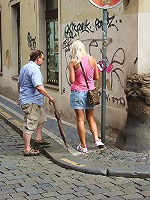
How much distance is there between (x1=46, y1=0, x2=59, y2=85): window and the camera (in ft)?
36.9

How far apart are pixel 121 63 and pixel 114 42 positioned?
Result: 0.44m

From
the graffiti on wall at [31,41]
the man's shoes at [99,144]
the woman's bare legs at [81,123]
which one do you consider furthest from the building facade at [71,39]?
the woman's bare legs at [81,123]

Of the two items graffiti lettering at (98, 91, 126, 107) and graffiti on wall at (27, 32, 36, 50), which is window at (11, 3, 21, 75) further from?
graffiti lettering at (98, 91, 126, 107)

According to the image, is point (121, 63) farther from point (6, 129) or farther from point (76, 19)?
point (6, 129)

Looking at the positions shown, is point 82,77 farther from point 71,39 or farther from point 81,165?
point 71,39

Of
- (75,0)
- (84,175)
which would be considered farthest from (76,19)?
(84,175)

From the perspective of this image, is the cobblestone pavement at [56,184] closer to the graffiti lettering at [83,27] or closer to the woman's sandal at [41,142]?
the woman's sandal at [41,142]

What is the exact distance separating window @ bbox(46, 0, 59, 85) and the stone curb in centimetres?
397

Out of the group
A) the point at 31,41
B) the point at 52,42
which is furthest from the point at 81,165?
the point at 31,41

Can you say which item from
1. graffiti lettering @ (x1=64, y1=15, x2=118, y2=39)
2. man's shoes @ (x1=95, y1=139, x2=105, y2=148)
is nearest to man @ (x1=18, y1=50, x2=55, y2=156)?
man's shoes @ (x1=95, y1=139, x2=105, y2=148)

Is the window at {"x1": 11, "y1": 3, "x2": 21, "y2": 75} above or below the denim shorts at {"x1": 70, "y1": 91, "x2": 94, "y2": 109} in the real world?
above

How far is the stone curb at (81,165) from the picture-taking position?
19.3 feet

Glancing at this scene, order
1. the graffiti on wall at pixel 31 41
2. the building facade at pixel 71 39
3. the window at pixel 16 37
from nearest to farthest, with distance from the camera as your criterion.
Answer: the building facade at pixel 71 39
the graffiti on wall at pixel 31 41
the window at pixel 16 37

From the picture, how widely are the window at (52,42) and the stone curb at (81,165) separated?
397cm
